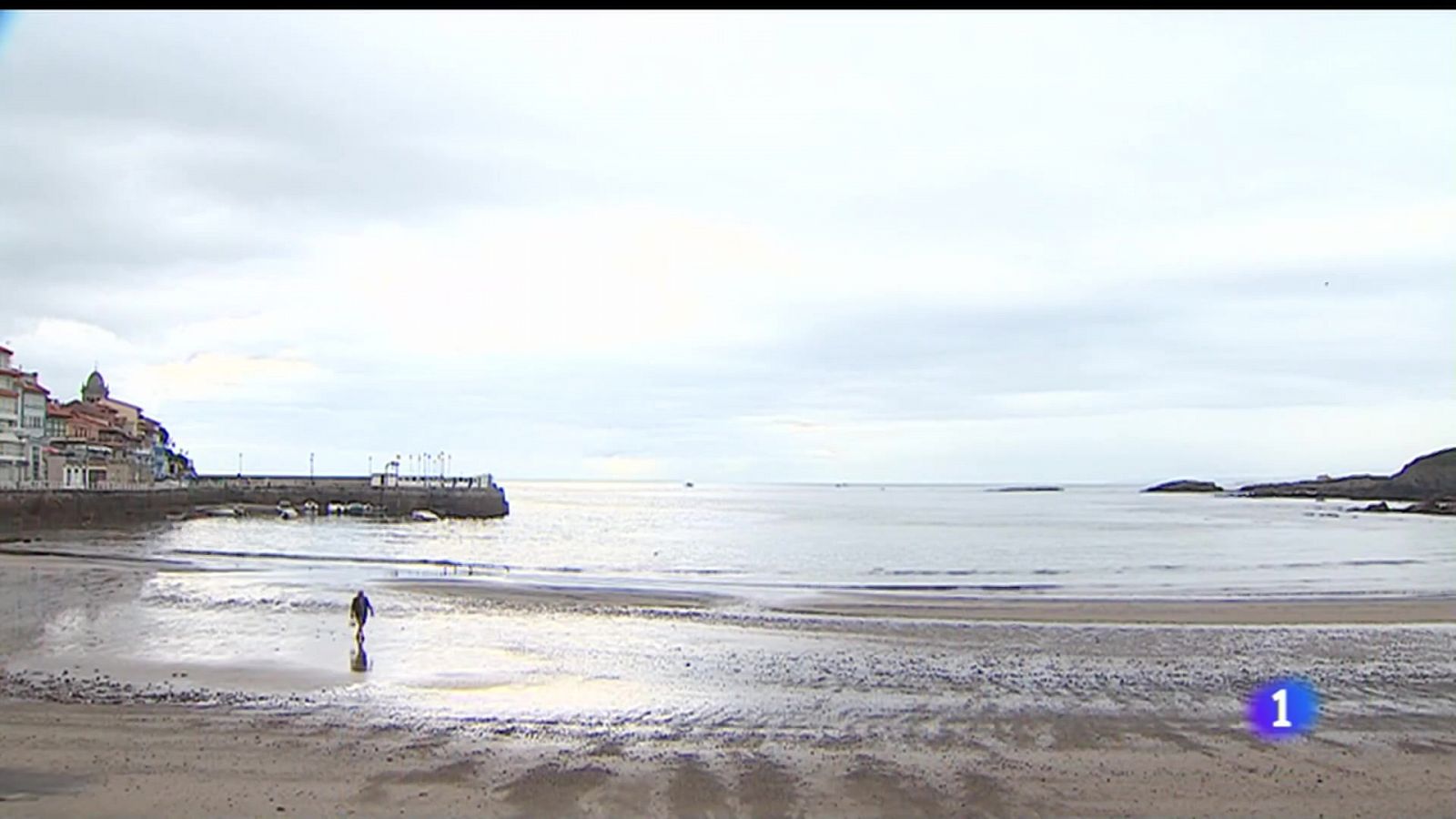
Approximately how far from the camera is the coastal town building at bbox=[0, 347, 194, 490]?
7719 centimetres

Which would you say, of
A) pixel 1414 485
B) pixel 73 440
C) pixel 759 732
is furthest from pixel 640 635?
pixel 1414 485

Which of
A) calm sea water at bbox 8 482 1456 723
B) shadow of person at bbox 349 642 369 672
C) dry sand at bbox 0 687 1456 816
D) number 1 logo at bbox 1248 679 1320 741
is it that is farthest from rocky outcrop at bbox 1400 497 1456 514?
shadow of person at bbox 349 642 369 672

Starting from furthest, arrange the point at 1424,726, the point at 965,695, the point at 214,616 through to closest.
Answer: the point at 214,616 → the point at 965,695 → the point at 1424,726

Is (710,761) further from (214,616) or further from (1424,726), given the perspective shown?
(214,616)

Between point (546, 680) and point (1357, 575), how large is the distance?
111 feet

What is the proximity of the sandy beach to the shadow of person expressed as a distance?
0.32 m

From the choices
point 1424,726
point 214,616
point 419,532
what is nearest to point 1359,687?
point 1424,726

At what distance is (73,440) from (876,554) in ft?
236

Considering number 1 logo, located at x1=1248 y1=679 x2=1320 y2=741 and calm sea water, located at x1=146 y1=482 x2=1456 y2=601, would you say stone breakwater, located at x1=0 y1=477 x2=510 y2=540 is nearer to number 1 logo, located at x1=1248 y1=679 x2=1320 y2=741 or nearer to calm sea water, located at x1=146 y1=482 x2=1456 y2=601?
calm sea water, located at x1=146 y1=482 x2=1456 y2=601

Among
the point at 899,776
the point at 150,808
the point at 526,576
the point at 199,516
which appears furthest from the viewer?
the point at 199,516

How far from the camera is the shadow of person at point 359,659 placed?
16703 millimetres

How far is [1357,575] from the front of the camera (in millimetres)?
38844

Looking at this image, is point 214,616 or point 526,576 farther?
point 526,576

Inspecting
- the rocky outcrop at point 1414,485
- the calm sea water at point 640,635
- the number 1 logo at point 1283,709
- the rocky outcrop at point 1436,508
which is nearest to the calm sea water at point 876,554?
the calm sea water at point 640,635
